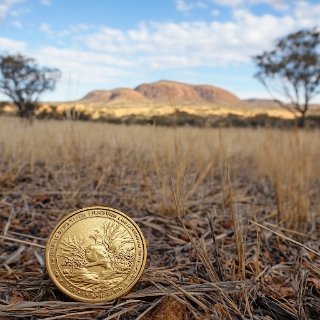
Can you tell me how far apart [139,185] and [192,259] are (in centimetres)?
124

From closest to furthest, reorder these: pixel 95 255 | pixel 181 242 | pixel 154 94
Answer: pixel 95 255 < pixel 181 242 < pixel 154 94

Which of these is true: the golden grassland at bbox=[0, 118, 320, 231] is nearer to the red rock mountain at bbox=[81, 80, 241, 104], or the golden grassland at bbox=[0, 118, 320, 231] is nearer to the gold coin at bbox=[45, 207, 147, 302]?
the gold coin at bbox=[45, 207, 147, 302]

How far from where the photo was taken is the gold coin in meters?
0.91

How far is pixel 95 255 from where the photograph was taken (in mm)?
947

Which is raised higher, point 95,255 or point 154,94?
point 154,94

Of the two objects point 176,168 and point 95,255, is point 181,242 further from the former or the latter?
point 95,255

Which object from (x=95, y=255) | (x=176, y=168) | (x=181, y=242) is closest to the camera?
(x=95, y=255)

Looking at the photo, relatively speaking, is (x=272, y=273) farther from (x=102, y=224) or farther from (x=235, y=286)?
(x=102, y=224)

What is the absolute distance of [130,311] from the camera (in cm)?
88

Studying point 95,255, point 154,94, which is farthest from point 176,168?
point 154,94

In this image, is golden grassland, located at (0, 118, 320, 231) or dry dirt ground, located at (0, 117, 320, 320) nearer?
dry dirt ground, located at (0, 117, 320, 320)

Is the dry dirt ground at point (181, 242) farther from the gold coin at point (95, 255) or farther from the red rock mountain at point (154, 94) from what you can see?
the red rock mountain at point (154, 94)

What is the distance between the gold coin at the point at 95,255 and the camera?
91cm

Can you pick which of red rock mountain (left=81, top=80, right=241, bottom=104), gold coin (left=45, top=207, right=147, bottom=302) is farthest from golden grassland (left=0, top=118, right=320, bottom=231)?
red rock mountain (left=81, top=80, right=241, bottom=104)
